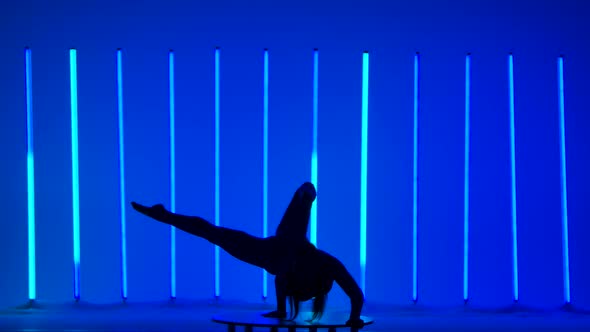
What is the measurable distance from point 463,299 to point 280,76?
2.61 m

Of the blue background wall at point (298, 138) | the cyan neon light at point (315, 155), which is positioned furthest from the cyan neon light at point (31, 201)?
Answer: the cyan neon light at point (315, 155)

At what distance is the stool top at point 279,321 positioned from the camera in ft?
11.6

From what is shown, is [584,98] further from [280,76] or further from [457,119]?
[280,76]

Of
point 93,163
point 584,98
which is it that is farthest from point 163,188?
point 584,98

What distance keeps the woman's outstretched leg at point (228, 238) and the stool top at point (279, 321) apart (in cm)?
31

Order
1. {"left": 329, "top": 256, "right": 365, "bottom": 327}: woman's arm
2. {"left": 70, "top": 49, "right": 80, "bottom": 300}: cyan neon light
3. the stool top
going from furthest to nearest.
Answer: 1. {"left": 70, "top": 49, "right": 80, "bottom": 300}: cyan neon light
2. {"left": 329, "top": 256, "right": 365, "bottom": 327}: woman's arm
3. the stool top

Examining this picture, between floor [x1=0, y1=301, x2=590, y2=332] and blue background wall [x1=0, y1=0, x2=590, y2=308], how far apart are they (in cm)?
13

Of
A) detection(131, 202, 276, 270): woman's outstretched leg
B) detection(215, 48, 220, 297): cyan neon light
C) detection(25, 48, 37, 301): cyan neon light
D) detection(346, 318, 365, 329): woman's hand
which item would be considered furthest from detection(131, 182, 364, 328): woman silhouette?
detection(25, 48, 37, 301): cyan neon light

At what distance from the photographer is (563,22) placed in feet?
21.7

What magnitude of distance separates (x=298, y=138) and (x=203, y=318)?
1775mm

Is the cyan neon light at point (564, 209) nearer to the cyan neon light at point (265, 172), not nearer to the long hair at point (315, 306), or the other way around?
the cyan neon light at point (265, 172)

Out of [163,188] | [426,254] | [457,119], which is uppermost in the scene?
[457,119]

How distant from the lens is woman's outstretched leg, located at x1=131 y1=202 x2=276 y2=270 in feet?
12.9

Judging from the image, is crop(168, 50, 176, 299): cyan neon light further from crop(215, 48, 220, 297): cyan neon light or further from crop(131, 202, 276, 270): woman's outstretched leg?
crop(131, 202, 276, 270): woman's outstretched leg
